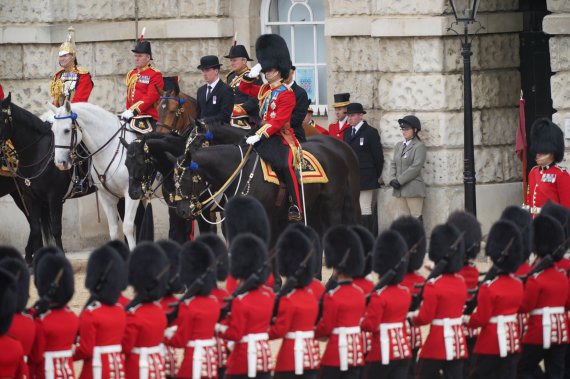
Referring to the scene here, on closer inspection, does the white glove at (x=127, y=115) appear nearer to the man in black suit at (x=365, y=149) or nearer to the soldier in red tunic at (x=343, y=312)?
the man in black suit at (x=365, y=149)

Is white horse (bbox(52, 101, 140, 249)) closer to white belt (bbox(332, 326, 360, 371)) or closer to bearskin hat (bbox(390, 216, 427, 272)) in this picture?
bearskin hat (bbox(390, 216, 427, 272))

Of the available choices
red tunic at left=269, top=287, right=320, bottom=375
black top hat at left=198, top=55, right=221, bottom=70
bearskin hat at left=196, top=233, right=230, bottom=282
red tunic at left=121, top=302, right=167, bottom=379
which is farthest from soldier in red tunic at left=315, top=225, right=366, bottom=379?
black top hat at left=198, top=55, right=221, bottom=70

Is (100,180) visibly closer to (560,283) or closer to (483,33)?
(483,33)

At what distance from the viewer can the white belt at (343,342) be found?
35.8ft

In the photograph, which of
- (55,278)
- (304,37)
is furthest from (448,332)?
(304,37)

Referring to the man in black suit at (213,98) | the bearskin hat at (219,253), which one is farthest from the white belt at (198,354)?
the man in black suit at (213,98)

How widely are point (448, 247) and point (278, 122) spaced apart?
432 cm

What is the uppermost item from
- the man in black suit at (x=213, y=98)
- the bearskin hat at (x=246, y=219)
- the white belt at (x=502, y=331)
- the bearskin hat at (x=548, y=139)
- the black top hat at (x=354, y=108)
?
the man in black suit at (x=213, y=98)

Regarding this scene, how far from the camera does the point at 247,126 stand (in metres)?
16.9

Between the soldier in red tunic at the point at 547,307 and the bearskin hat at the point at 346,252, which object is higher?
the bearskin hat at the point at 346,252

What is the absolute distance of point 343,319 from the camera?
10898 mm

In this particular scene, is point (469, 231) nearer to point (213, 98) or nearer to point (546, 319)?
point (546, 319)

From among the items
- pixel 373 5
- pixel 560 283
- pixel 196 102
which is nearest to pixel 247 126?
pixel 196 102

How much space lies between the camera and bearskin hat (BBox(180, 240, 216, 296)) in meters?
10.7
